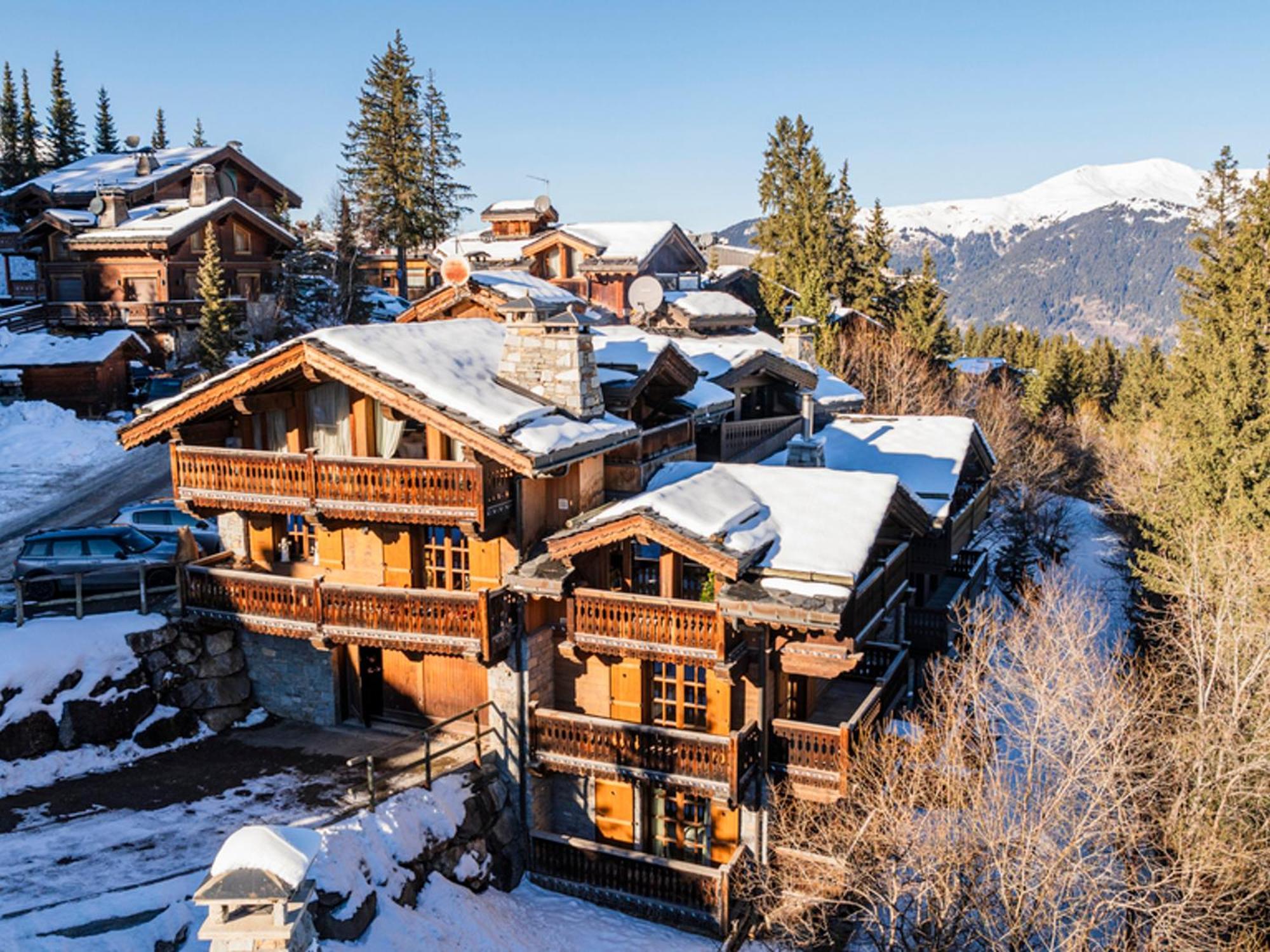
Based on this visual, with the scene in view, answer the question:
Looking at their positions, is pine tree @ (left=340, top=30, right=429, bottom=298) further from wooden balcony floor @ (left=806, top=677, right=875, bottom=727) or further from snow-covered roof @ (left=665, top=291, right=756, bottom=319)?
wooden balcony floor @ (left=806, top=677, right=875, bottom=727)

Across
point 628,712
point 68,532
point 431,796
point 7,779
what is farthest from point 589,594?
point 68,532

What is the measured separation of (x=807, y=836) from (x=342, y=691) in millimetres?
11288

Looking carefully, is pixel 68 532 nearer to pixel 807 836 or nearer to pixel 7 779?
pixel 7 779

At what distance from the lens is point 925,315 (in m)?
58.1

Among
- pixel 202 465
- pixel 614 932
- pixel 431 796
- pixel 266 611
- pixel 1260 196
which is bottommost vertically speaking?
pixel 614 932

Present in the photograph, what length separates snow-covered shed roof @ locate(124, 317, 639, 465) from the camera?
2025 centimetres

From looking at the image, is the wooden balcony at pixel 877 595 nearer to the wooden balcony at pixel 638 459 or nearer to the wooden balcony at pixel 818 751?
the wooden balcony at pixel 818 751

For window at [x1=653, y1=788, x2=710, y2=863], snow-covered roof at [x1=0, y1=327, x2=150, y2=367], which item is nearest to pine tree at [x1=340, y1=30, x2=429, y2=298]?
snow-covered roof at [x1=0, y1=327, x2=150, y2=367]

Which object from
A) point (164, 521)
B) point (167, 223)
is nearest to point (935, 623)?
point (164, 521)

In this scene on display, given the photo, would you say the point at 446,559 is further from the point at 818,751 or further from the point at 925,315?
the point at 925,315

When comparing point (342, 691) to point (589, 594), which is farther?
point (342, 691)

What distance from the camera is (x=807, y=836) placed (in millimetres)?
20984

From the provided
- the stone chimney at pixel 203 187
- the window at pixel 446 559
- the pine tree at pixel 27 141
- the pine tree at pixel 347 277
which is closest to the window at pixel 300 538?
the window at pixel 446 559

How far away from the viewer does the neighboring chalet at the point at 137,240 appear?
5081 centimetres
